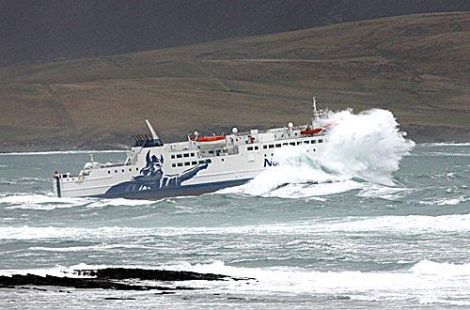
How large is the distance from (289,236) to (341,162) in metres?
27.9

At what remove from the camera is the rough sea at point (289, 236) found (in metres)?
32.2

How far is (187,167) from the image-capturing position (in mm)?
73125

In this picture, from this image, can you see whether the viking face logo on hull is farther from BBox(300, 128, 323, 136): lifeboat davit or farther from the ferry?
BBox(300, 128, 323, 136): lifeboat davit

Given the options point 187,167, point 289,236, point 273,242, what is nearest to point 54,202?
point 187,167

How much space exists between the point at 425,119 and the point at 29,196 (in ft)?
378

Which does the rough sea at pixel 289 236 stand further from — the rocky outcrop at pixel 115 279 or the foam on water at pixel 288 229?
the rocky outcrop at pixel 115 279

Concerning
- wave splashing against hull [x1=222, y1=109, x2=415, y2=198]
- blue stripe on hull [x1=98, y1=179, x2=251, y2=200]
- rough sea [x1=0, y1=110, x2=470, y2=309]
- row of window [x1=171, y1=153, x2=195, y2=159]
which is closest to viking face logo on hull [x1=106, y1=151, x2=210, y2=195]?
blue stripe on hull [x1=98, y1=179, x2=251, y2=200]

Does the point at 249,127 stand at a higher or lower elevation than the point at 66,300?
higher

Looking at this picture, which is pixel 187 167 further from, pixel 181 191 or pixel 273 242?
pixel 273 242

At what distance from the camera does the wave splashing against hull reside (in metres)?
71.2

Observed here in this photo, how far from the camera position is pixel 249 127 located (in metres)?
176

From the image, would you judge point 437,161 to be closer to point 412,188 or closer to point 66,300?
point 412,188

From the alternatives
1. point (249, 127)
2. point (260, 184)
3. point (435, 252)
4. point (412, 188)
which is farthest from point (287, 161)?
point (249, 127)

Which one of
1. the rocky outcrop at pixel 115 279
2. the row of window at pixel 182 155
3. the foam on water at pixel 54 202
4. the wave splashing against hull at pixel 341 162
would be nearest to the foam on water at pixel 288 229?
the rocky outcrop at pixel 115 279
